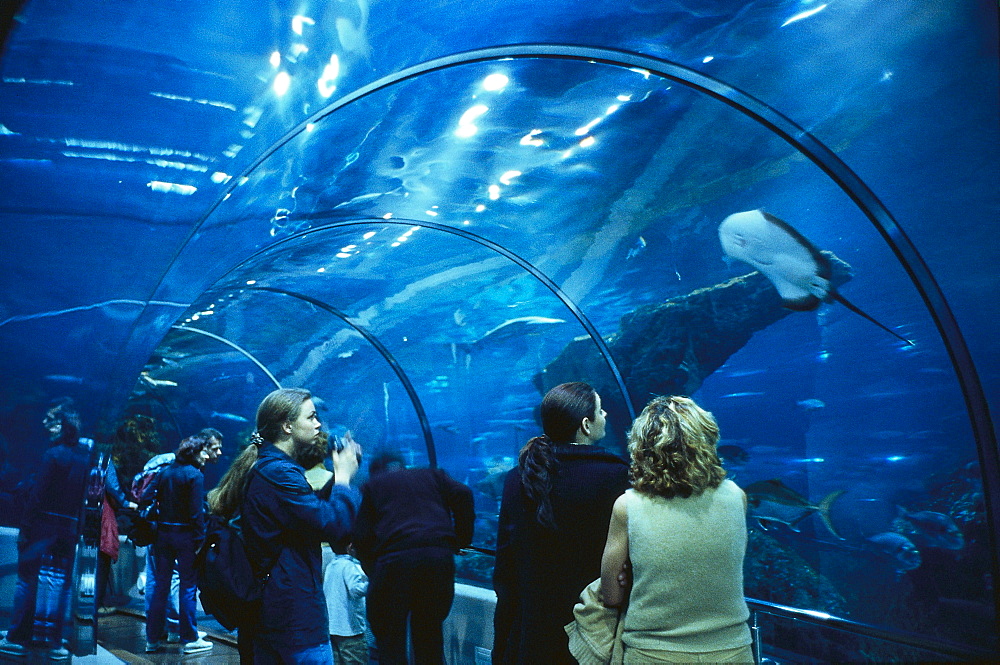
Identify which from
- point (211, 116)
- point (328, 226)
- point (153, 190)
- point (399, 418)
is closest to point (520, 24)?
point (211, 116)

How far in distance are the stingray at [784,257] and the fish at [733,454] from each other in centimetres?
254

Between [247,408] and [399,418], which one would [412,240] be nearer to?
[399,418]

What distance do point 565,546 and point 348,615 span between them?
123 inches

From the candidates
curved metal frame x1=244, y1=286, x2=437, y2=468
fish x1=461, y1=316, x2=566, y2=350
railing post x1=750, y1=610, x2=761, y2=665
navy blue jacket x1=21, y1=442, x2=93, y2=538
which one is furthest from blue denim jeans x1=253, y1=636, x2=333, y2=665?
curved metal frame x1=244, y1=286, x2=437, y2=468

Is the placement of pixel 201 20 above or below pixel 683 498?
above

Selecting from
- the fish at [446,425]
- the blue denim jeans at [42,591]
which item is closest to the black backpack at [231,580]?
the blue denim jeans at [42,591]

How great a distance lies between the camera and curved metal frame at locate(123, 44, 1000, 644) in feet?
14.0

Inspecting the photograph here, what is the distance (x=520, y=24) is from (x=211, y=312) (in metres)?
9.17

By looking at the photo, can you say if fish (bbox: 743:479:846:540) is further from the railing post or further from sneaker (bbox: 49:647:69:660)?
sneaker (bbox: 49:647:69:660)

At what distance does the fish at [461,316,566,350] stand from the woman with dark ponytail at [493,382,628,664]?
22.7 ft

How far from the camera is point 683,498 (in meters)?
2.59

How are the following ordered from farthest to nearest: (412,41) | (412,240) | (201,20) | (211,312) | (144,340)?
(211,312)
(412,240)
(144,340)
(412,41)
(201,20)

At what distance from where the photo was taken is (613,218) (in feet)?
25.2

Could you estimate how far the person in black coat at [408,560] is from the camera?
15.1 feet
